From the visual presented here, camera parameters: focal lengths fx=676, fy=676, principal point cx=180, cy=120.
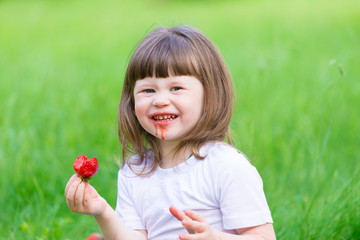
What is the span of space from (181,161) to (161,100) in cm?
25

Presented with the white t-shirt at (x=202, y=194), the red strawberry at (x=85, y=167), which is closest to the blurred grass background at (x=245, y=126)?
the white t-shirt at (x=202, y=194)

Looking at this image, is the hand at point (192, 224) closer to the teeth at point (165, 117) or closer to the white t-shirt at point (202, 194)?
the white t-shirt at point (202, 194)

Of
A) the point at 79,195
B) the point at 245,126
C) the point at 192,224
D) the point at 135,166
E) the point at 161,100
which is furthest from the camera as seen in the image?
the point at 245,126

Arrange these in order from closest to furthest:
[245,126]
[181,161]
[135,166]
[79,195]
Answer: [79,195] < [181,161] < [135,166] < [245,126]

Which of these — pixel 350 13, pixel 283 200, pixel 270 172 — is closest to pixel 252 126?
pixel 270 172

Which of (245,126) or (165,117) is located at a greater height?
(165,117)

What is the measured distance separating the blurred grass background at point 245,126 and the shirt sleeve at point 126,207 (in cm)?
27

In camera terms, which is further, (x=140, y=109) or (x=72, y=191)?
(x=140, y=109)

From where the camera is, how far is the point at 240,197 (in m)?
2.11

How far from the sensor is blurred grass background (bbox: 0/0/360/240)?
10.0ft

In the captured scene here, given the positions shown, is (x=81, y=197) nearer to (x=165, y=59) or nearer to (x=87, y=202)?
(x=87, y=202)

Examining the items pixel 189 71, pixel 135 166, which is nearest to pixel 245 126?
pixel 135 166

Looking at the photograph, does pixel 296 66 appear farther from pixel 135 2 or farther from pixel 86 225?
pixel 135 2

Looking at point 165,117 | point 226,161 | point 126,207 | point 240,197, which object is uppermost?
point 165,117
